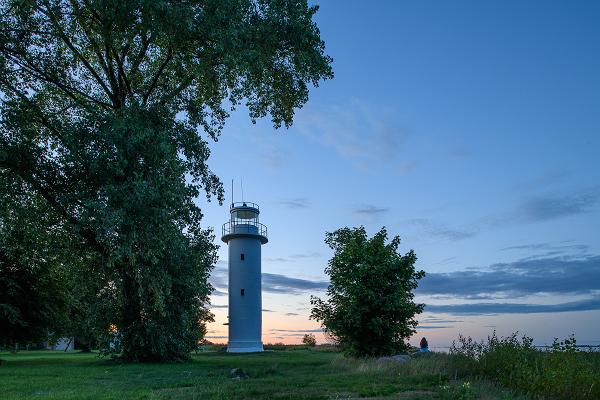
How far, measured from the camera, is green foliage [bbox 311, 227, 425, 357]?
24953 mm

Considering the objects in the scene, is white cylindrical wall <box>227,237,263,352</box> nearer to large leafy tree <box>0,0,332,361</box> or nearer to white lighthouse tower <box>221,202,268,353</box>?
white lighthouse tower <box>221,202,268,353</box>

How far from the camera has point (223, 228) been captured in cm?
4466

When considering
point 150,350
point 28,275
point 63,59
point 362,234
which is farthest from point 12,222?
point 362,234

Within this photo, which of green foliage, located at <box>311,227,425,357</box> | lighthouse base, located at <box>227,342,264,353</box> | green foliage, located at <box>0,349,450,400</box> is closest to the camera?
green foliage, located at <box>0,349,450,400</box>

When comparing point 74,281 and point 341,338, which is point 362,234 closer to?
point 341,338

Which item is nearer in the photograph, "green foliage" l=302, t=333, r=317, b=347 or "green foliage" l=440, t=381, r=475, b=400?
"green foliage" l=440, t=381, r=475, b=400

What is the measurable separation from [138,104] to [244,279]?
25.7 meters

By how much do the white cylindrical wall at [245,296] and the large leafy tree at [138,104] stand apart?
14.5 meters

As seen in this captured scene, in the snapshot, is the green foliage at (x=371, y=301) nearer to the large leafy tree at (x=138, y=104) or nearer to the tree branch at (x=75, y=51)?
the large leafy tree at (x=138, y=104)

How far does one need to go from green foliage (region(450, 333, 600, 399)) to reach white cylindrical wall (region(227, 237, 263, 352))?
2634 centimetres

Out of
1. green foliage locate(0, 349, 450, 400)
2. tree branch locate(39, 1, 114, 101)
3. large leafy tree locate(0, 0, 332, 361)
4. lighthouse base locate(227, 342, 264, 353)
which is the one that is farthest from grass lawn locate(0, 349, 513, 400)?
lighthouse base locate(227, 342, 264, 353)

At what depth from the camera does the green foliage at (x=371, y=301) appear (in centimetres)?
2495

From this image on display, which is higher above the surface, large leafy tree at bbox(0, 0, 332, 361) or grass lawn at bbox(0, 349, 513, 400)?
large leafy tree at bbox(0, 0, 332, 361)

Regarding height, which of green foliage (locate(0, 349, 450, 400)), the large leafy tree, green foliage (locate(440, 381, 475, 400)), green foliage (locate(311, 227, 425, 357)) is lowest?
green foliage (locate(0, 349, 450, 400))
